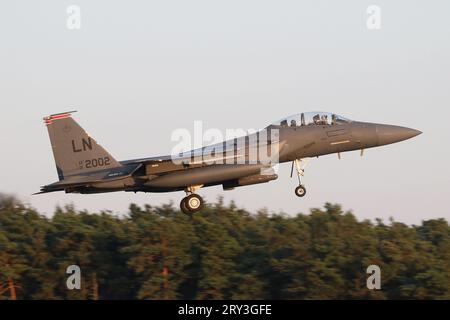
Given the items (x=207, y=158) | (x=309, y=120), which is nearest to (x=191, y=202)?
(x=207, y=158)

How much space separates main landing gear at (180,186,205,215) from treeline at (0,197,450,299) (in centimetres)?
1522

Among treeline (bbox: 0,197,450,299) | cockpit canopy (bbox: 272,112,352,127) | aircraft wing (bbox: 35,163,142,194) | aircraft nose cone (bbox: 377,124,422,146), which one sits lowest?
treeline (bbox: 0,197,450,299)

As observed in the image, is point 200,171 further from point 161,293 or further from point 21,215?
point 21,215

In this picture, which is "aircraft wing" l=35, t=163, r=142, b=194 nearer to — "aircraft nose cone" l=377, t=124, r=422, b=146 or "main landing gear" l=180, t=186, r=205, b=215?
"main landing gear" l=180, t=186, r=205, b=215

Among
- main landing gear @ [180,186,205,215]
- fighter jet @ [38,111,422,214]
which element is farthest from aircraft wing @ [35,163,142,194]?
main landing gear @ [180,186,205,215]

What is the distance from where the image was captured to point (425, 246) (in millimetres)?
46656

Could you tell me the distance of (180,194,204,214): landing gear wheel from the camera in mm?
27891

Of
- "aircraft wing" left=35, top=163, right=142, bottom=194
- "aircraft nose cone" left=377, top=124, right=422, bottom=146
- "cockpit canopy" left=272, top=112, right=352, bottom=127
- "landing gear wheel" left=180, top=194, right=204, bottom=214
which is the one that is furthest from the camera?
"aircraft nose cone" left=377, top=124, right=422, bottom=146

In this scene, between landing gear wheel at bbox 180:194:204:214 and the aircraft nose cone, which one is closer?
landing gear wheel at bbox 180:194:204:214

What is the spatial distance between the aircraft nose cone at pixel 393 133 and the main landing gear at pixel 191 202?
5.97 meters

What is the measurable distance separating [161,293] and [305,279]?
7.42m

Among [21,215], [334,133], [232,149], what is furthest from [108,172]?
[21,215]

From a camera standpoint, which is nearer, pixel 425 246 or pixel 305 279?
pixel 305 279
